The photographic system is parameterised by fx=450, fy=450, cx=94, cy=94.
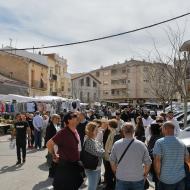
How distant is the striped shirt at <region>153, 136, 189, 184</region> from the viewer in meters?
6.26

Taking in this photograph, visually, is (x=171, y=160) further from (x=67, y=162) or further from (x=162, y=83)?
(x=162, y=83)

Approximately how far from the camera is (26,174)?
479 inches

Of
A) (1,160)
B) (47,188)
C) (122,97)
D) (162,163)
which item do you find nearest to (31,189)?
(47,188)

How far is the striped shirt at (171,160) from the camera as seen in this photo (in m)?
6.26

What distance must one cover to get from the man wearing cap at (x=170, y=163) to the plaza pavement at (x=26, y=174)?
4.00 m

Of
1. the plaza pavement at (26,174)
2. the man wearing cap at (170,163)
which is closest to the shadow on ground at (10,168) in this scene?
the plaza pavement at (26,174)

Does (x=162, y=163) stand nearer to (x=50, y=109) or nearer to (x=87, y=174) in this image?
(x=87, y=174)

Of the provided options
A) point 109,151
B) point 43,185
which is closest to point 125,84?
point 43,185

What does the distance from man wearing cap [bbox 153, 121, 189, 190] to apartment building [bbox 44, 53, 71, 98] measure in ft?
207

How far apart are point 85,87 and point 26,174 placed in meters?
93.1

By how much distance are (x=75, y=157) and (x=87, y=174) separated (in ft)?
3.69

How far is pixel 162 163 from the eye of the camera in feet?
20.7

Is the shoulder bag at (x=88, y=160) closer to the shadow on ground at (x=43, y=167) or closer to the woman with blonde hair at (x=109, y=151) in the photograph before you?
the woman with blonde hair at (x=109, y=151)

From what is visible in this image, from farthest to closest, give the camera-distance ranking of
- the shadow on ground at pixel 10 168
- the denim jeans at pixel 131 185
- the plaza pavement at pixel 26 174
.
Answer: the shadow on ground at pixel 10 168, the plaza pavement at pixel 26 174, the denim jeans at pixel 131 185
